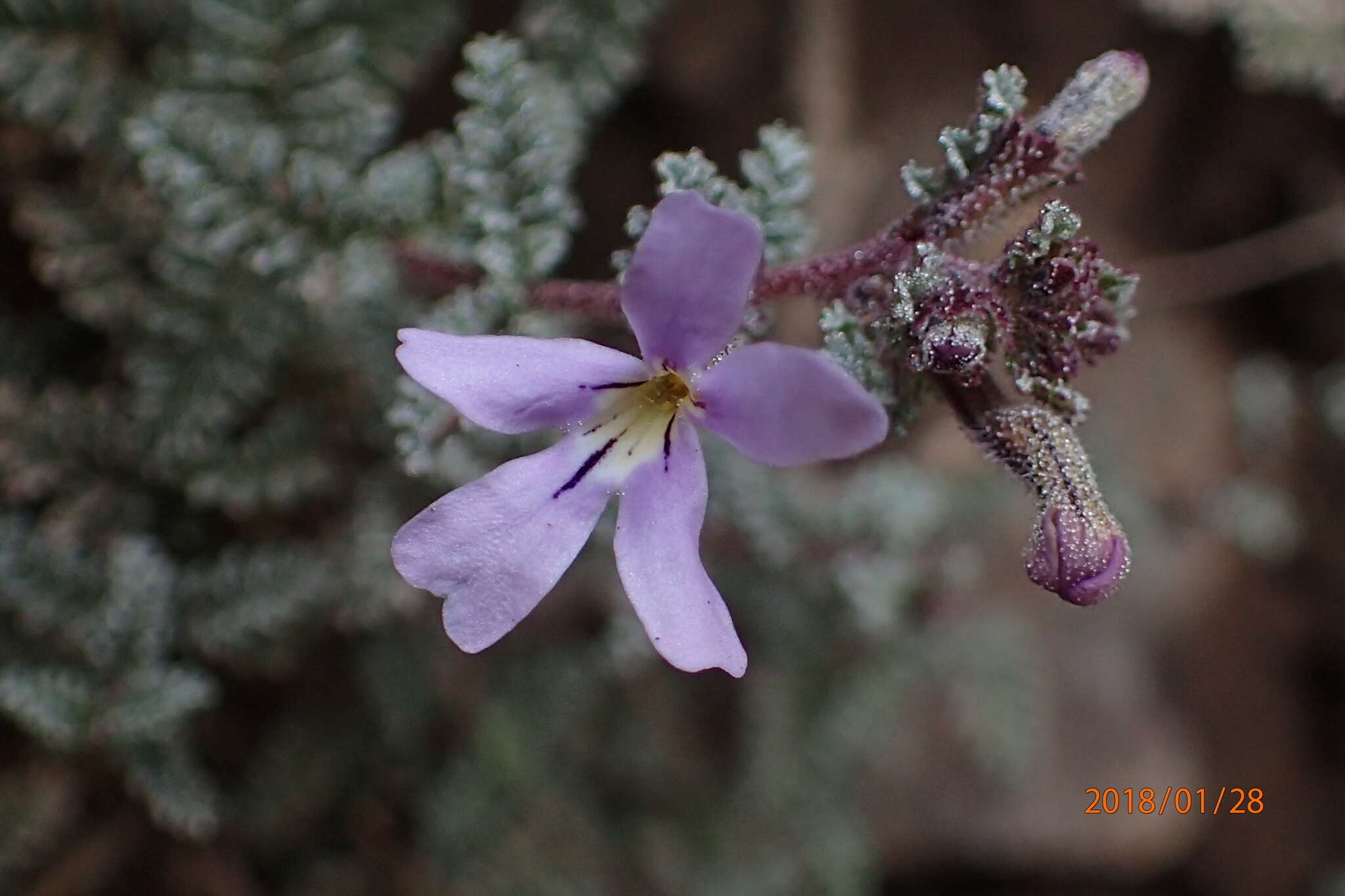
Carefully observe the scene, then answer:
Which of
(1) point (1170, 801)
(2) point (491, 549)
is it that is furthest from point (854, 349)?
(1) point (1170, 801)

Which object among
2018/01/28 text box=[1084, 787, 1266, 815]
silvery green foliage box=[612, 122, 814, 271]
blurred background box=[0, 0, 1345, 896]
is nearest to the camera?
silvery green foliage box=[612, 122, 814, 271]

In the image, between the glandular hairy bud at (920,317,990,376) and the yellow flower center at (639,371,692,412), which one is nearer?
the glandular hairy bud at (920,317,990,376)

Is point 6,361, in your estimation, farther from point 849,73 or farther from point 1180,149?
point 1180,149

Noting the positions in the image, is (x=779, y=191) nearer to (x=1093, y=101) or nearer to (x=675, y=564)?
(x=1093, y=101)

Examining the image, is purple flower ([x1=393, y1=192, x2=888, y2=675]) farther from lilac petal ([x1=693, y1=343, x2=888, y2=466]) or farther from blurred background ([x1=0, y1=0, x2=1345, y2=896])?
blurred background ([x1=0, y1=0, x2=1345, y2=896])

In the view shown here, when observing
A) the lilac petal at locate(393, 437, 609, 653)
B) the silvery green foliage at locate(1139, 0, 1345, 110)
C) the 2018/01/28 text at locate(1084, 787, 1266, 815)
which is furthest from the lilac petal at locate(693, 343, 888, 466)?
the 2018/01/28 text at locate(1084, 787, 1266, 815)

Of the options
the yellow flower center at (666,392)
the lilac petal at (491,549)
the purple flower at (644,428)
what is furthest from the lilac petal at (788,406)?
the lilac petal at (491,549)
